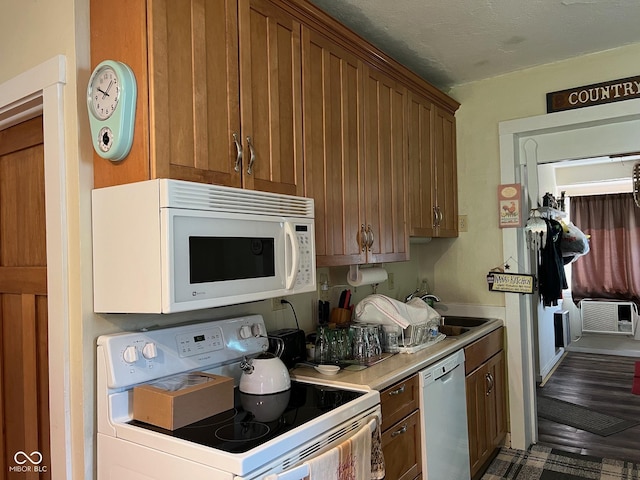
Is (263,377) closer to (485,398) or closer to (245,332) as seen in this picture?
(245,332)

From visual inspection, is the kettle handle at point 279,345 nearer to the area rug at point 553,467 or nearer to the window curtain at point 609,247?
the area rug at point 553,467

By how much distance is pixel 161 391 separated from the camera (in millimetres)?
1462

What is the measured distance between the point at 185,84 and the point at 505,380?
2.83 m

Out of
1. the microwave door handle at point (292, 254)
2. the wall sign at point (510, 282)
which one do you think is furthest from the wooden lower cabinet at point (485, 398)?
the microwave door handle at point (292, 254)

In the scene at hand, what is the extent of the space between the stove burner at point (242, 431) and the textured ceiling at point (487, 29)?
6.12 feet

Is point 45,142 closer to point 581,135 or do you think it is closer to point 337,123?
point 337,123

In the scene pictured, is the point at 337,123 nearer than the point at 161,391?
No

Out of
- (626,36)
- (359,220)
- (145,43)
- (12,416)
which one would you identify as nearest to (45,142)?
(145,43)

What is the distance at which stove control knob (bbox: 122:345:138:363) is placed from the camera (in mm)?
1505

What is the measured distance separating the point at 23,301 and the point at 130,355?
2.04 feet

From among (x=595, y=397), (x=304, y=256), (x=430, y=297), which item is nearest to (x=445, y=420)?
(x=430, y=297)

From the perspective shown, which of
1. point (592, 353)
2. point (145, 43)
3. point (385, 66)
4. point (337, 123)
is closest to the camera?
point (145, 43)

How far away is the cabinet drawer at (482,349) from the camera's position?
2.67 m

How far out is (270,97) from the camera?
71.7 inches
